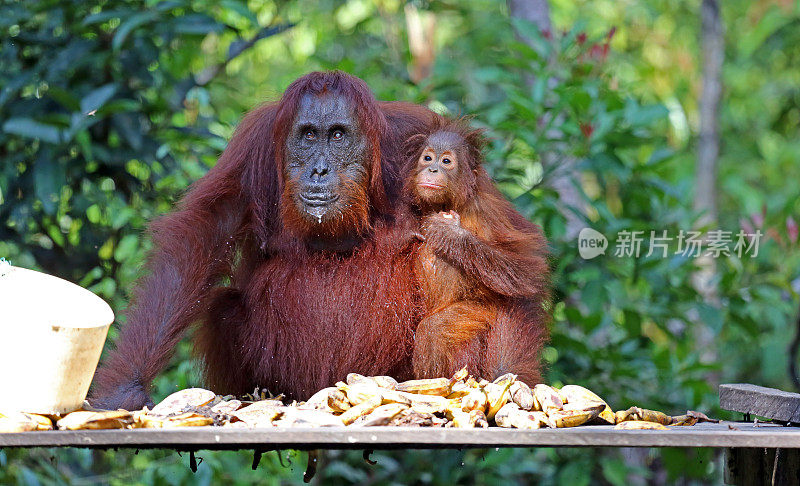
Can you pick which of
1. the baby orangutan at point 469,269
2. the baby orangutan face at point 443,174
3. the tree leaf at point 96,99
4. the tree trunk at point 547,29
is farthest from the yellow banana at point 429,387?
the tree trunk at point 547,29

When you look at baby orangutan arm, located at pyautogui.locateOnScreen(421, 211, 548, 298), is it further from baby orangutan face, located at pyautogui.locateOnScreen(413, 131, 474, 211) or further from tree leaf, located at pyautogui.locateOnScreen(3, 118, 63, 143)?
tree leaf, located at pyautogui.locateOnScreen(3, 118, 63, 143)

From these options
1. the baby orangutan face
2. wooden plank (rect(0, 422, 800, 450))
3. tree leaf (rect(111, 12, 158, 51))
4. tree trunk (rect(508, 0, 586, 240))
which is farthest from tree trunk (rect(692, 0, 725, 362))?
wooden plank (rect(0, 422, 800, 450))

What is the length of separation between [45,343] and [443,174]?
1344 millimetres

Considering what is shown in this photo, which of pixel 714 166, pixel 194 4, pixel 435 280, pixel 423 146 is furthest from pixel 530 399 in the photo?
pixel 714 166

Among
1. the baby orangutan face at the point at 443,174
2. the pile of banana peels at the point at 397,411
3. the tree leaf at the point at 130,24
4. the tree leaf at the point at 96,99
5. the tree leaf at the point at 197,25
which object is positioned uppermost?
the tree leaf at the point at 197,25

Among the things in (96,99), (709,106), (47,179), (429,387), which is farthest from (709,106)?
(429,387)

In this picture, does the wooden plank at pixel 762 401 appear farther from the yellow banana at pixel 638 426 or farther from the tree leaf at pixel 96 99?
the tree leaf at pixel 96 99

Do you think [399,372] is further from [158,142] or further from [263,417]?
[158,142]

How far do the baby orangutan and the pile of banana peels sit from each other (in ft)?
0.55

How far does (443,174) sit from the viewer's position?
301 cm

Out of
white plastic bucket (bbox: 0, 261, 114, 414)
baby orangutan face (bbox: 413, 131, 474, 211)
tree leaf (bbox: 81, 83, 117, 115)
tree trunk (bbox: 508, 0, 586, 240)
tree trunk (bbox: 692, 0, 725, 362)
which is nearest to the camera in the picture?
white plastic bucket (bbox: 0, 261, 114, 414)

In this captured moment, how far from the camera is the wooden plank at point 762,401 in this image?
8.55 ft

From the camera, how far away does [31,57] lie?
4633 mm

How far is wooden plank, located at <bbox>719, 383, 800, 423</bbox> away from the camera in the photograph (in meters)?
2.61
